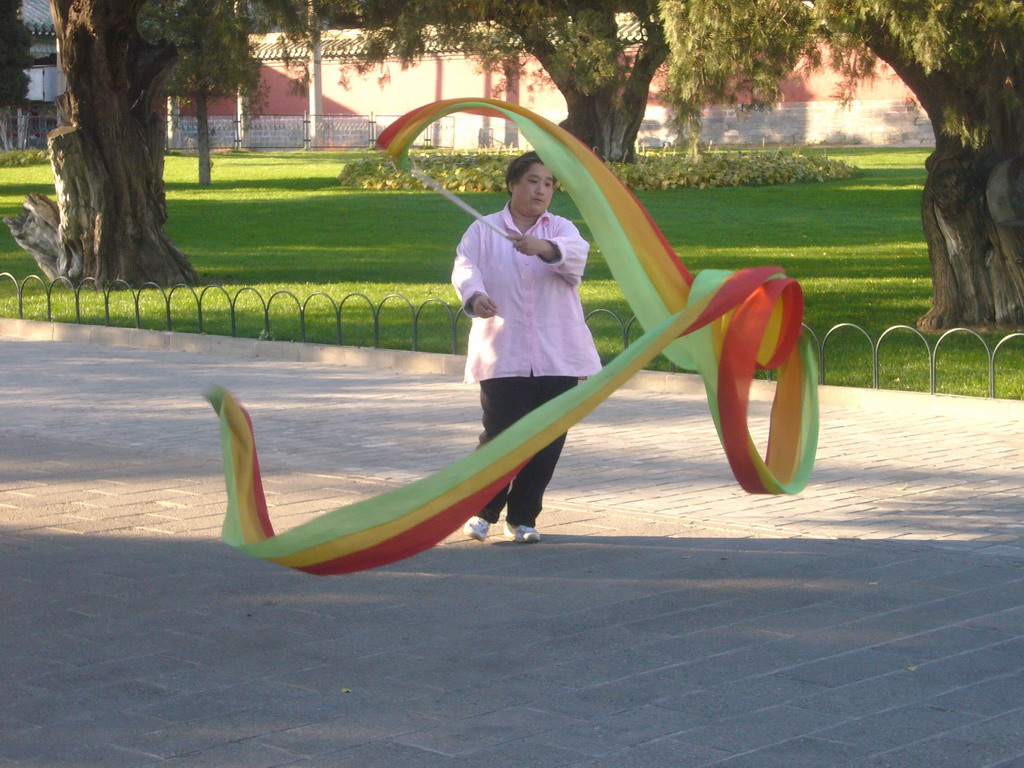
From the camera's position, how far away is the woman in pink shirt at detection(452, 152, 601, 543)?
653 cm

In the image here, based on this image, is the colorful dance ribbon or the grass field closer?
the colorful dance ribbon

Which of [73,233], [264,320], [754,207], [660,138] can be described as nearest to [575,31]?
[754,207]

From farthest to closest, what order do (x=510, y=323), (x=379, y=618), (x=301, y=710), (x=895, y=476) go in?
(x=895, y=476) < (x=510, y=323) < (x=379, y=618) < (x=301, y=710)

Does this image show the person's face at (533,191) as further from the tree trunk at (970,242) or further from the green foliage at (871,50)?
the tree trunk at (970,242)

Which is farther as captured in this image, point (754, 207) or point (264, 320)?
point (754, 207)

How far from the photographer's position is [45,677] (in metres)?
5.09

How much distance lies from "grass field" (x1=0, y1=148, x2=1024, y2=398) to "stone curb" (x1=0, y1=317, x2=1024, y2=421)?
1.53 feet

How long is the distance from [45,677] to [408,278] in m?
14.3

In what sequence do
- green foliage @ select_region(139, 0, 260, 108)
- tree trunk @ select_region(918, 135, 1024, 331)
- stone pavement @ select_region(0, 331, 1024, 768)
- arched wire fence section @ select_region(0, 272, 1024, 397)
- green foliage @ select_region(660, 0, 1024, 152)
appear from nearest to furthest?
stone pavement @ select_region(0, 331, 1024, 768) → green foliage @ select_region(660, 0, 1024, 152) → arched wire fence section @ select_region(0, 272, 1024, 397) → tree trunk @ select_region(918, 135, 1024, 331) → green foliage @ select_region(139, 0, 260, 108)

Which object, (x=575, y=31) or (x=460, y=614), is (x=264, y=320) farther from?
(x=575, y=31)

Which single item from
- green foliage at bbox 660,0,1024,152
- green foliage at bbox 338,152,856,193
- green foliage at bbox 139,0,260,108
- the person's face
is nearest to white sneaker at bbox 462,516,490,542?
the person's face

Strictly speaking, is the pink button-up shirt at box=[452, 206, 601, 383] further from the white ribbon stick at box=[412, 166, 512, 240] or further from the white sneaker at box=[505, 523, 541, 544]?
the white sneaker at box=[505, 523, 541, 544]

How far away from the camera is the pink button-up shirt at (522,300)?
21.7 feet

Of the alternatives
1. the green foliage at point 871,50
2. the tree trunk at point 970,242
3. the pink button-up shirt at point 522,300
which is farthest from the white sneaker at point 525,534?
the tree trunk at point 970,242
